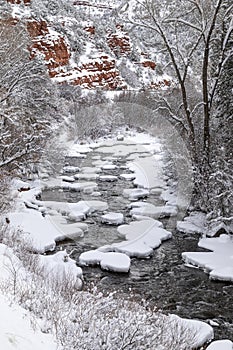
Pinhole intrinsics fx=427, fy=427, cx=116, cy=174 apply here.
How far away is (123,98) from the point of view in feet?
137

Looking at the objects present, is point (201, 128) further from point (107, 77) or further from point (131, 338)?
point (107, 77)

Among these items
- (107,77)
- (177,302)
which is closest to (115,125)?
(107,77)

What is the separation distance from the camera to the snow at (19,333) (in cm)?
422

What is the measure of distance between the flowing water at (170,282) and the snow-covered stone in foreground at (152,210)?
0.81 meters

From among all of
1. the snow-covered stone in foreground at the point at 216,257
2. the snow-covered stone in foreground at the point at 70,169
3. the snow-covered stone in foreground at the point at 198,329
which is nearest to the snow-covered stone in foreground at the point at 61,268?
the snow-covered stone in foreground at the point at 198,329

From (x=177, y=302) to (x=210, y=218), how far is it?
524cm

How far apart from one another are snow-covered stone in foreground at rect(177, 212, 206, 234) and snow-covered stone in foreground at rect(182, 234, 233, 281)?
37.0 inches

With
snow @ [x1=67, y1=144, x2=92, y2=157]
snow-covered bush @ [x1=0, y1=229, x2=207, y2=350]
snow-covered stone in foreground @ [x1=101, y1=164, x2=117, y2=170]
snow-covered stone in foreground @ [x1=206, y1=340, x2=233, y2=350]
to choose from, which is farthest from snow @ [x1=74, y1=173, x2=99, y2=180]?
snow-covered stone in foreground @ [x1=206, y1=340, x2=233, y2=350]

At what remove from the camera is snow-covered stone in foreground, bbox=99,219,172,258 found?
12.4 m

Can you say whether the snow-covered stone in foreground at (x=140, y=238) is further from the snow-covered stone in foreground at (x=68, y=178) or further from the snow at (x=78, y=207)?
the snow-covered stone in foreground at (x=68, y=178)

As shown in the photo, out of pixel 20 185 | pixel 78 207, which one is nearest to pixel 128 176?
pixel 20 185

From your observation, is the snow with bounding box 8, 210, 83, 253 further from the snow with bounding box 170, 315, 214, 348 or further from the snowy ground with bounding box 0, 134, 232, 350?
the snow with bounding box 170, 315, 214, 348

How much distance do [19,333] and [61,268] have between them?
5870 millimetres

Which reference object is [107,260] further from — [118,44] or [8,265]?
[118,44]
